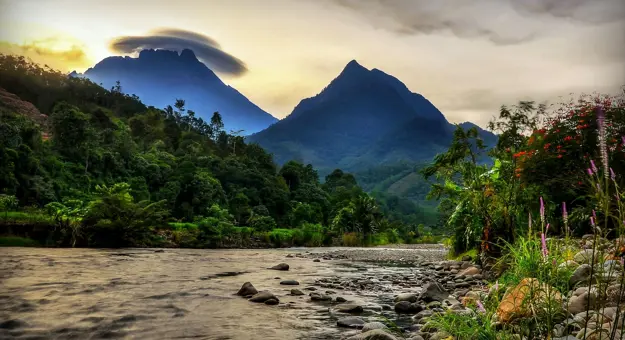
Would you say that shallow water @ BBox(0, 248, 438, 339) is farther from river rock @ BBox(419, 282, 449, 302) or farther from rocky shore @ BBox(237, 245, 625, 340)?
river rock @ BBox(419, 282, 449, 302)

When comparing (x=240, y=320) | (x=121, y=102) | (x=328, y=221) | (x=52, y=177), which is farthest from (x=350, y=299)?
(x=121, y=102)

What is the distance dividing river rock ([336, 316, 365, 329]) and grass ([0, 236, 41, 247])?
2582 cm

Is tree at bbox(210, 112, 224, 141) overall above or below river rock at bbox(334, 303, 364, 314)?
above

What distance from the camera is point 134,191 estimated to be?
147 ft

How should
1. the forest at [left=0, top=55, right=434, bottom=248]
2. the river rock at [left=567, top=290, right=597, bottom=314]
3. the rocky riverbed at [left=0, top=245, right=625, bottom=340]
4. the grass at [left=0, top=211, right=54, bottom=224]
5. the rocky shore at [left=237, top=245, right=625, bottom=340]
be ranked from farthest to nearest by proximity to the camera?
the forest at [left=0, top=55, right=434, bottom=248] → the grass at [left=0, top=211, right=54, bottom=224] → the rocky riverbed at [left=0, top=245, right=625, bottom=340] → the river rock at [left=567, top=290, right=597, bottom=314] → the rocky shore at [left=237, top=245, right=625, bottom=340]

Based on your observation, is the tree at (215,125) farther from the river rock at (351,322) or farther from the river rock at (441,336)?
the river rock at (441,336)

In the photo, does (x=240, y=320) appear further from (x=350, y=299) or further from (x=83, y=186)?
(x=83, y=186)

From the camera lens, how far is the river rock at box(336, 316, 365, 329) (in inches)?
281

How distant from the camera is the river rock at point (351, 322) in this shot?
7.13m

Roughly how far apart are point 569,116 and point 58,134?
154 ft

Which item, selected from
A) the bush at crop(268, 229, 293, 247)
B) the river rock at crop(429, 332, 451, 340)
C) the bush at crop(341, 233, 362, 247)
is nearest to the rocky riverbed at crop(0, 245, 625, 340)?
the river rock at crop(429, 332, 451, 340)

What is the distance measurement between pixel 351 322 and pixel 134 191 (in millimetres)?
42130

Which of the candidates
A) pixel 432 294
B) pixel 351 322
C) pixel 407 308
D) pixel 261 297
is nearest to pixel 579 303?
pixel 351 322

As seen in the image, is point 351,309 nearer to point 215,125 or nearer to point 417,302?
point 417,302
